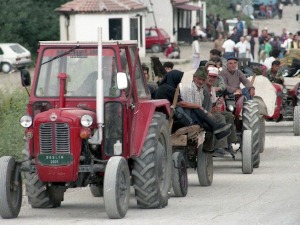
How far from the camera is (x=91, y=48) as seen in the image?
15.8m

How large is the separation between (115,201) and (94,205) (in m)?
1.92

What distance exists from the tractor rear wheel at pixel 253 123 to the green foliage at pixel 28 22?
48.5m

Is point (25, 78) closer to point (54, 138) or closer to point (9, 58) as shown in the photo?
point (54, 138)

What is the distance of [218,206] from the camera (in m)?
16.0

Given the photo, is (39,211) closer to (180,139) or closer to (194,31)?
(180,139)

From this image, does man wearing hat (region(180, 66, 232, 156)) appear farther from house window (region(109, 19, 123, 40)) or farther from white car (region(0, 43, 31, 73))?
house window (region(109, 19, 123, 40))

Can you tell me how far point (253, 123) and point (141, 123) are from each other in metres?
5.81

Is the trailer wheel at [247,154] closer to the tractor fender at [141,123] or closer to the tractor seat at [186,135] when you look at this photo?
the tractor seat at [186,135]

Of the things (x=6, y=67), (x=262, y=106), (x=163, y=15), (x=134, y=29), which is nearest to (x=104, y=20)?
(x=134, y=29)

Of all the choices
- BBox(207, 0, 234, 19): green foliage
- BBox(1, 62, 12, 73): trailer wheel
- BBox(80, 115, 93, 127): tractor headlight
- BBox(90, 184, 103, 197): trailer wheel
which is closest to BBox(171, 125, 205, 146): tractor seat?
BBox(90, 184, 103, 197): trailer wheel

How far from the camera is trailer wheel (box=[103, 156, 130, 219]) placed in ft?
48.1

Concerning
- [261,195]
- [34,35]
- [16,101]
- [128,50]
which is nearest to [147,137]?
[128,50]

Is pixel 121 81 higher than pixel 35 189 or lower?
higher

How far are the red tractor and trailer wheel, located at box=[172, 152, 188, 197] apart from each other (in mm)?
673
